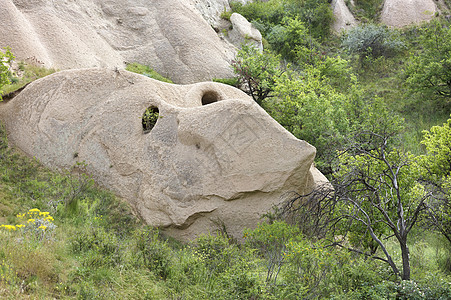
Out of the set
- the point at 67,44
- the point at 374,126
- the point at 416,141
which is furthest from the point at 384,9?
the point at 67,44

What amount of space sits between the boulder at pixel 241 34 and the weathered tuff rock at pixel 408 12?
13203 mm

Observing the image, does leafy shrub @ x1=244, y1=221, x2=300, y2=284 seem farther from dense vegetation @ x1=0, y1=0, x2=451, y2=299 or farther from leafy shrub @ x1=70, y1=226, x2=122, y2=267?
leafy shrub @ x1=70, y1=226, x2=122, y2=267

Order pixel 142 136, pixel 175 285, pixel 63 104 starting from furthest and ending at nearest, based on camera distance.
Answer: pixel 63 104
pixel 142 136
pixel 175 285

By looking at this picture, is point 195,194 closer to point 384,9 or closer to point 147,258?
point 147,258

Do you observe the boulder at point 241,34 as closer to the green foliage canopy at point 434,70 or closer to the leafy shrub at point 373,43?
the leafy shrub at point 373,43

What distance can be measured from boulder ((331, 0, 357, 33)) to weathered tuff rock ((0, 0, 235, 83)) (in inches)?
520

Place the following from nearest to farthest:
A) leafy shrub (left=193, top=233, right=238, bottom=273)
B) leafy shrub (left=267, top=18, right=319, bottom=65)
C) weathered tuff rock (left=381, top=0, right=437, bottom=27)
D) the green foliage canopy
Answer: leafy shrub (left=193, top=233, right=238, bottom=273) < the green foliage canopy < leafy shrub (left=267, top=18, right=319, bottom=65) < weathered tuff rock (left=381, top=0, right=437, bottom=27)

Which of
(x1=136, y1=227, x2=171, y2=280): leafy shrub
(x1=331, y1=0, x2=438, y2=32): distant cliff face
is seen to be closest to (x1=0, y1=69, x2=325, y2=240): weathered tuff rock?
(x1=136, y1=227, x2=171, y2=280): leafy shrub

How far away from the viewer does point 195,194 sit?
10.1m

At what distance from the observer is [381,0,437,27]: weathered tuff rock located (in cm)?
3219

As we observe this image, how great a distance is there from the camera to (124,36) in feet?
68.7

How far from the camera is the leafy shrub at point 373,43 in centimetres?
2897

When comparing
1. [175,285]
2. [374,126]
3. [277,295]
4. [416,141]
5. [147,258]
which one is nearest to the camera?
[277,295]

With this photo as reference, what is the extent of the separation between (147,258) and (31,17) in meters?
13.8
